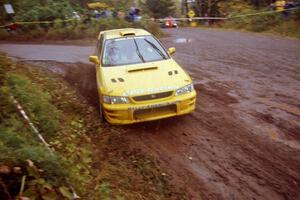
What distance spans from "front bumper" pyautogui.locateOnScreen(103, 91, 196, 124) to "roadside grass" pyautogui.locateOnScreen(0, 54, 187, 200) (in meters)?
0.39

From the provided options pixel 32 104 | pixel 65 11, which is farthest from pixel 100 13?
pixel 32 104

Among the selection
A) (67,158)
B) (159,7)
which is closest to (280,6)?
(159,7)

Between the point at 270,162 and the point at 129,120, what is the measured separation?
103 inches

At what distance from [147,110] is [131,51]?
77.0 inches

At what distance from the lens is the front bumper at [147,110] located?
6.36 meters

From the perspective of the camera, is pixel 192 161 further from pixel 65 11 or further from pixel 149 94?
pixel 65 11

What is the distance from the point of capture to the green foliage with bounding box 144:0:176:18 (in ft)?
105

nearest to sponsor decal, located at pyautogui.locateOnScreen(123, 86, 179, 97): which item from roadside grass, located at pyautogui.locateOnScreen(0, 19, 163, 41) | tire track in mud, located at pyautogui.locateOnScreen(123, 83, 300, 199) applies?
tire track in mud, located at pyautogui.locateOnScreen(123, 83, 300, 199)

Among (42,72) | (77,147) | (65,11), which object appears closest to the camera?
(77,147)

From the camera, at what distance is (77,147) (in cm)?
603

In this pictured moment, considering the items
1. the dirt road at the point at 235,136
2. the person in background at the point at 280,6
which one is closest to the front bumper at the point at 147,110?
the dirt road at the point at 235,136

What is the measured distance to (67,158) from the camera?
18.0 feet

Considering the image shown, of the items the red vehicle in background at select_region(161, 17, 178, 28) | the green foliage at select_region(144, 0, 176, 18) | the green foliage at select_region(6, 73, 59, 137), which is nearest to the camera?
the green foliage at select_region(6, 73, 59, 137)

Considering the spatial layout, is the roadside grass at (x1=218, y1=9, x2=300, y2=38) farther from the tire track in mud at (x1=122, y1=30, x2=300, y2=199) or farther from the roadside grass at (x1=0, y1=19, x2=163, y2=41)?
the tire track in mud at (x1=122, y1=30, x2=300, y2=199)
